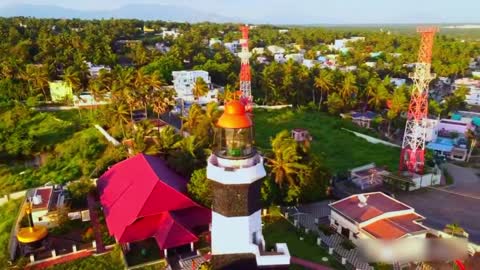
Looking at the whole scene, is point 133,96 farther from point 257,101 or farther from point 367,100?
point 367,100

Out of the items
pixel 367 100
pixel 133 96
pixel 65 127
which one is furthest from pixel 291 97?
pixel 65 127

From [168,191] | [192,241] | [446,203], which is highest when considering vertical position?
[168,191]

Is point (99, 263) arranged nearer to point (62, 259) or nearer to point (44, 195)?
point (62, 259)

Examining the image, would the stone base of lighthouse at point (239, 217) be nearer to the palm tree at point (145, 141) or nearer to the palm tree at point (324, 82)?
the palm tree at point (145, 141)

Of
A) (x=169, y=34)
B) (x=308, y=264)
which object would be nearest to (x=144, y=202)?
(x=308, y=264)

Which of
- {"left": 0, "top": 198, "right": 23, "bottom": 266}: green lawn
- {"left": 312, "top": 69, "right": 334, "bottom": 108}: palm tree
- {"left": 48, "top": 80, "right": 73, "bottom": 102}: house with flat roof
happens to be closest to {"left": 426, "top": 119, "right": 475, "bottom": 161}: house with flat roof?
{"left": 312, "top": 69, "right": 334, "bottom": 108}: palm tree

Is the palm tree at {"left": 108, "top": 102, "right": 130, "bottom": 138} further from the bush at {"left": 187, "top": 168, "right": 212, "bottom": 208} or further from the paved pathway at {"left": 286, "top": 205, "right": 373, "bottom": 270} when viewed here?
the paved pathway at {"left": 286, "top": 205, "right": 373, "bottom": 270}

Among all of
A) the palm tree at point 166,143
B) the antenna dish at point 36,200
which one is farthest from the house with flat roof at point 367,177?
the antenna dish at point 36,200
